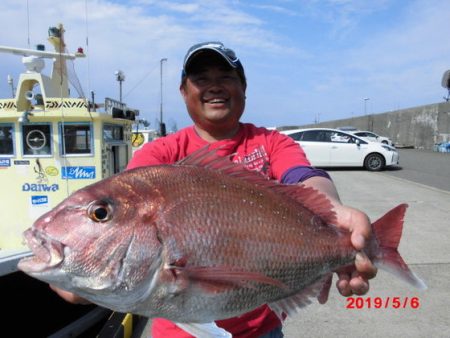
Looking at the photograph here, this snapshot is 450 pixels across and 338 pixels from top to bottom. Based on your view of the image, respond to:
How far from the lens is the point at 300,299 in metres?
1.68

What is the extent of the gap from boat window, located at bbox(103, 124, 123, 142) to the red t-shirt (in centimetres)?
515

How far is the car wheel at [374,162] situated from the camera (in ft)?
55.3

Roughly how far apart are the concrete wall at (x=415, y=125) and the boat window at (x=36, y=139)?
24.8 m

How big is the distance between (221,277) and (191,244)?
16 cm

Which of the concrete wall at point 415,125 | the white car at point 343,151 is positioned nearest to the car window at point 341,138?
the white car at point 343,151

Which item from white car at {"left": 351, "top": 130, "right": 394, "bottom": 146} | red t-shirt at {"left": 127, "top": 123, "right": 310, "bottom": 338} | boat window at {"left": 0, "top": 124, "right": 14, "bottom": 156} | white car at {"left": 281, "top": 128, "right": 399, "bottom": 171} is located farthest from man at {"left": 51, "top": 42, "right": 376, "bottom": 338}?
white car at {"left": 351, "top": 130, "right": 394, "bottom": 146}

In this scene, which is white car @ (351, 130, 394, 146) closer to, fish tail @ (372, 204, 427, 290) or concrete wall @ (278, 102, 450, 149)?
concrete wall @ (278, 102, 450, 149)

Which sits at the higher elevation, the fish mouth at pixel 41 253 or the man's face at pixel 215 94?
the man's face at pixel 215 94

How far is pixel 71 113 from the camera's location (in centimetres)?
658

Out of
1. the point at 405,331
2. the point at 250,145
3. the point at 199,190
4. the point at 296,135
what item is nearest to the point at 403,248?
the point at 405,331

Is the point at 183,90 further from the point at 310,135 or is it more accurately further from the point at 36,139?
the point at 310,135

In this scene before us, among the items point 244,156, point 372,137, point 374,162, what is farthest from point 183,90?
point 372,137

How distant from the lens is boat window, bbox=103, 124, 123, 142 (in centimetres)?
718

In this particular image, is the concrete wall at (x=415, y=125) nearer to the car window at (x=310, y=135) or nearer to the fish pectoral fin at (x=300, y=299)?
the car window at (x=310, y=135)
